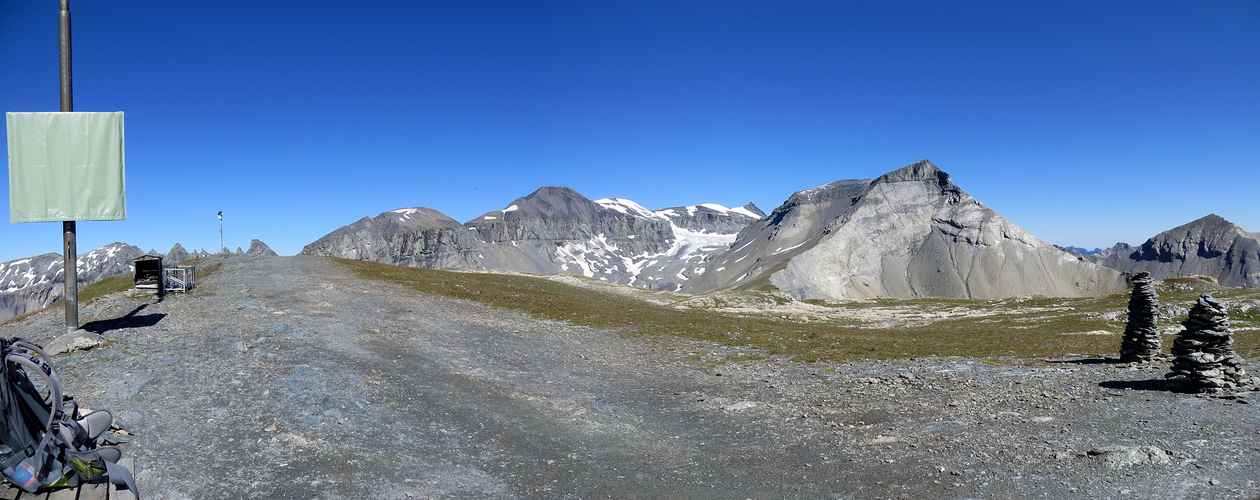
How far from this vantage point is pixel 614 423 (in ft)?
49.1

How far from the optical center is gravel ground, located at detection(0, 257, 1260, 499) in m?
10.2

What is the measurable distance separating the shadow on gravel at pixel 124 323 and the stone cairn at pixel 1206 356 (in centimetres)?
3360

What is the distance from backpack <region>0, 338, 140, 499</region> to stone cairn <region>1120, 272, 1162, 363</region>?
28.7 metres

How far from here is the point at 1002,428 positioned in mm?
12828

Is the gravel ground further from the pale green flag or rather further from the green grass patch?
the pale green flag

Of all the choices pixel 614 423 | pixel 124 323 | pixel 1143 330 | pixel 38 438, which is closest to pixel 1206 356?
pixel 1143 330

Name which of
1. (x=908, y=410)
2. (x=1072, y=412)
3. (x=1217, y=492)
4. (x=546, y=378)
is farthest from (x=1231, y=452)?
(x=546, y=378)

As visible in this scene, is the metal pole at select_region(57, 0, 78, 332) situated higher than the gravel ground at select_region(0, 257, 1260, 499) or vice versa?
the metal pole at select_region(57, 0, 78, 332)

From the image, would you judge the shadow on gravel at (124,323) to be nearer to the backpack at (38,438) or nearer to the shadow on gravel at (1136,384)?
the backpack at (38,438)

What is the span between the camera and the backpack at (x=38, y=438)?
18.8ft

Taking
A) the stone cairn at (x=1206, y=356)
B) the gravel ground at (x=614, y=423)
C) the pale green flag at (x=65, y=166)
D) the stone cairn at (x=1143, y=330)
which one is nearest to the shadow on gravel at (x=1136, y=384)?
the gravel ground at (x=614, y=423)

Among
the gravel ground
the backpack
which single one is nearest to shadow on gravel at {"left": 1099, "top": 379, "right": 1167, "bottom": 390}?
the gravel ground

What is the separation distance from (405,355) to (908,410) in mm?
16186

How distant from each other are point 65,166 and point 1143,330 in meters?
36.3
